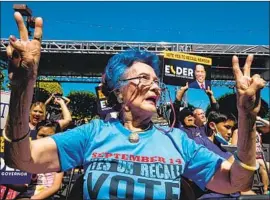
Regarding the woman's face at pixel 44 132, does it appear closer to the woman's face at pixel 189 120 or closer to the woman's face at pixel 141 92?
the woman's face at pixel 189 120

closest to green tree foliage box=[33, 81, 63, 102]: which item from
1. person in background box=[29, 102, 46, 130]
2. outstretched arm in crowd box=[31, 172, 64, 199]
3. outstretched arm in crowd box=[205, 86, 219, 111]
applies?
person in background box=[29, 102, 46, 130]

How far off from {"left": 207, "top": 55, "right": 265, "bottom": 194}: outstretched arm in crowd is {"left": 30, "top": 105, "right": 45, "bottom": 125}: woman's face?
359cm

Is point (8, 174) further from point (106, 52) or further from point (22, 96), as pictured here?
point (106, 52)

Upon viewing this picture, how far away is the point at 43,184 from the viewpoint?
4699 mm

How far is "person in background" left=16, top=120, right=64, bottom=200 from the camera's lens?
459 centimetres

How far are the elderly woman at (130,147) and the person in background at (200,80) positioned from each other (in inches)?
241

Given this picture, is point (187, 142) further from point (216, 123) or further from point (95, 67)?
point (95, 67)

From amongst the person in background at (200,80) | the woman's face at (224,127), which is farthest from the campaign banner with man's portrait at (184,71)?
the woman's face at (224,127)

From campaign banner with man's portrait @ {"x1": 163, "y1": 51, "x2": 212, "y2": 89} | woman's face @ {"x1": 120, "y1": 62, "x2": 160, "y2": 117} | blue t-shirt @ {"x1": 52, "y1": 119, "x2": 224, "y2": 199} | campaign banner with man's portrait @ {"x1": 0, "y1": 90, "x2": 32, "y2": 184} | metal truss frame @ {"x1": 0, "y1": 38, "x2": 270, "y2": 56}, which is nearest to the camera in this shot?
blue t-shirt @ {"x1": 52, "y1": 119, "x2": 224, "y2": 199}

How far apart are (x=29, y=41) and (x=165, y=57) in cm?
717

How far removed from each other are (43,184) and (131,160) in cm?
318

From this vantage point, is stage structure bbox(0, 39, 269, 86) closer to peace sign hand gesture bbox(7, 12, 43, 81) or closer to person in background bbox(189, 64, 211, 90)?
person in background bbox(189, 64, 211, 90)

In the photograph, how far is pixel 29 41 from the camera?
1485 millimetres

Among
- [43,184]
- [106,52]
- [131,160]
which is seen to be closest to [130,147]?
[131,160]
